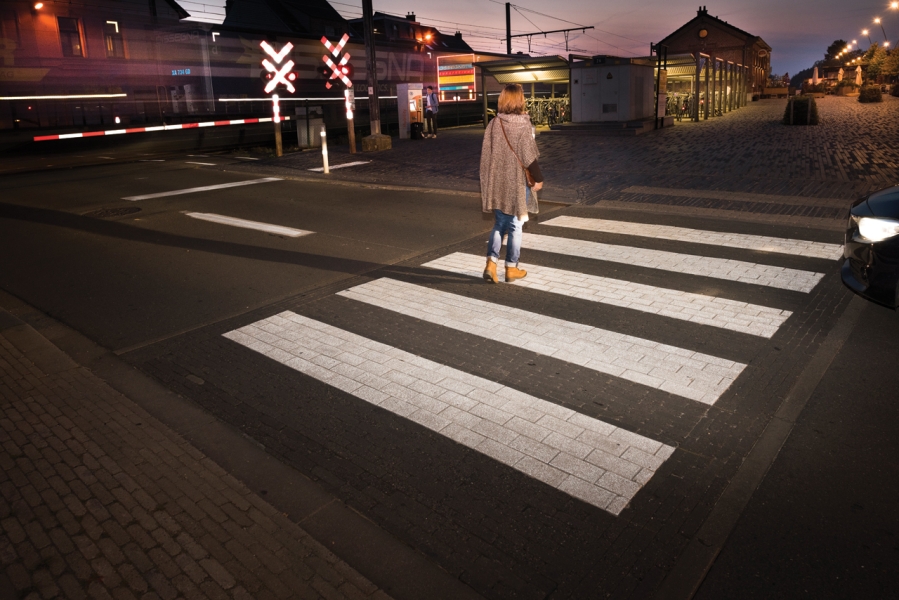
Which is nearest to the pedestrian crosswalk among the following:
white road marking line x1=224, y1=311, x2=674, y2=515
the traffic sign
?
white road marking line x1=224, y1=311, x2=674, y2=515

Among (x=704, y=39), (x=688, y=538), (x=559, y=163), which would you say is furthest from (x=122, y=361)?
(x=704, y=39)

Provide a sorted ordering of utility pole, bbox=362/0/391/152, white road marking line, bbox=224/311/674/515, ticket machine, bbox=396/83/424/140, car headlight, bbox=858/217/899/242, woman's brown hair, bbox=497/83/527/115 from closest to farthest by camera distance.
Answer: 1. white road marking line, bbox=224/311/674/515
2. car headlight, bbox=858/217/899/242
3. woman's brown hair, bbox=497/83/527/115
4. utility pole, bbox=362/0/391/152
5. ticket machine, bbox=396/83/424/140

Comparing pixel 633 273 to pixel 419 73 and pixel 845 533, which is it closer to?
pixel 845 533

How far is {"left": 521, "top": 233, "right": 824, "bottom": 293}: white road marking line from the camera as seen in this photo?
6.62 m

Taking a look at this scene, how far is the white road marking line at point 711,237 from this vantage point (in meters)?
7.71

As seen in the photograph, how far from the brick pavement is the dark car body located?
4.51 meters

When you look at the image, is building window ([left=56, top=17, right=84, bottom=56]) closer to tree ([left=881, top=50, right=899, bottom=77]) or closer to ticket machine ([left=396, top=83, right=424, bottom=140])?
ticket machine ([left=396, top=83, right=424, bottom=140])

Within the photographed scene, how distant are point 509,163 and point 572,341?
202cm

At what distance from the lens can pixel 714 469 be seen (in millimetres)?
3527

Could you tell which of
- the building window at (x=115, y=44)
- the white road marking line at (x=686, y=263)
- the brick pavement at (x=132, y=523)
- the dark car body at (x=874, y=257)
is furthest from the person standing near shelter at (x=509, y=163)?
the building window at (x=115, y=44)

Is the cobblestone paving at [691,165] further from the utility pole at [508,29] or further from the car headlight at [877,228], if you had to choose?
the utility pole at [508,29]

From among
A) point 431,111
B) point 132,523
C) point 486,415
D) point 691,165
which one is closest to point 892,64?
point 431,111

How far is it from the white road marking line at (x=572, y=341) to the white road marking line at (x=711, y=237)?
3522 millimetres

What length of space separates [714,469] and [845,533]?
26.7 inches
